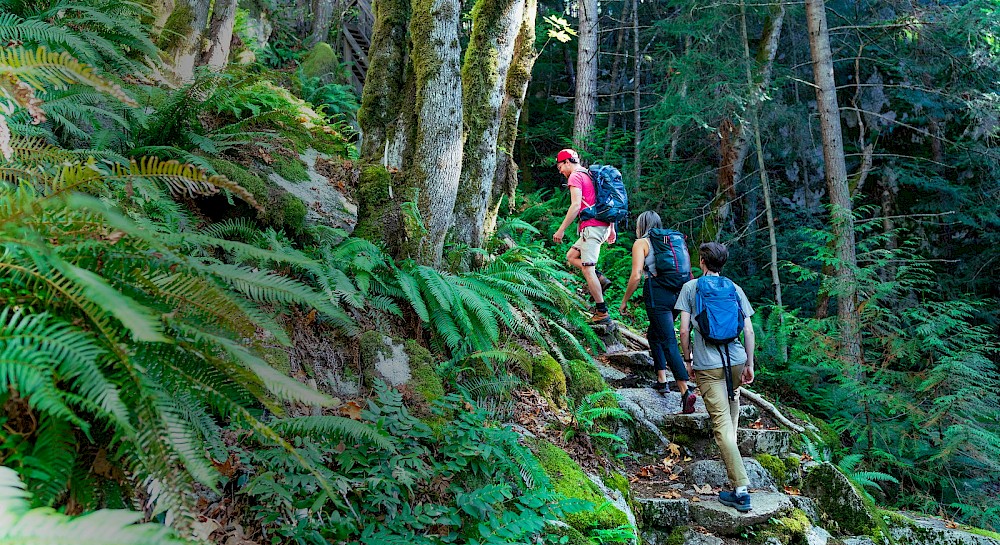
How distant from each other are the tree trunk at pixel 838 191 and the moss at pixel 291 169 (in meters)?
7.69

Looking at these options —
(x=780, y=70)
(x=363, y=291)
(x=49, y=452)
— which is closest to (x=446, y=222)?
(x=363, y=291)

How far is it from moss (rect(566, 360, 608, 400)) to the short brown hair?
168 centimetres

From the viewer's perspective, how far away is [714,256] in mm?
4863

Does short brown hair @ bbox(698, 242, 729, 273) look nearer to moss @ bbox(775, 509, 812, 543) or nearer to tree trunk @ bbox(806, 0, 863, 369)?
moss @ bbox(775, 509, 812, 543)

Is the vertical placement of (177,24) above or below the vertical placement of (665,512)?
above

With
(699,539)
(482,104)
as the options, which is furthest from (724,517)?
(482,104)

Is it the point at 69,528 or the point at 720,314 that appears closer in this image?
the point at 69,528

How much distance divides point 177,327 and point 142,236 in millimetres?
350

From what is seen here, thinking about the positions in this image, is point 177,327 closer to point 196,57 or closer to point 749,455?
point 749,455

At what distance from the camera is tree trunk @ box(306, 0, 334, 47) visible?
1549 cm

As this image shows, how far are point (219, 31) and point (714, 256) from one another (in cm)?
664

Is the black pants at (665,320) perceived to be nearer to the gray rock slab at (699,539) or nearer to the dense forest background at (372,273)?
the dense forest background at (372,273)

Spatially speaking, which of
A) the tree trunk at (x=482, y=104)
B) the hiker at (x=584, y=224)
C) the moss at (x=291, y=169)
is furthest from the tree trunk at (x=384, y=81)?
the hiker at (x=584, y=224)

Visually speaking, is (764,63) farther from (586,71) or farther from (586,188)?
(586,188)
